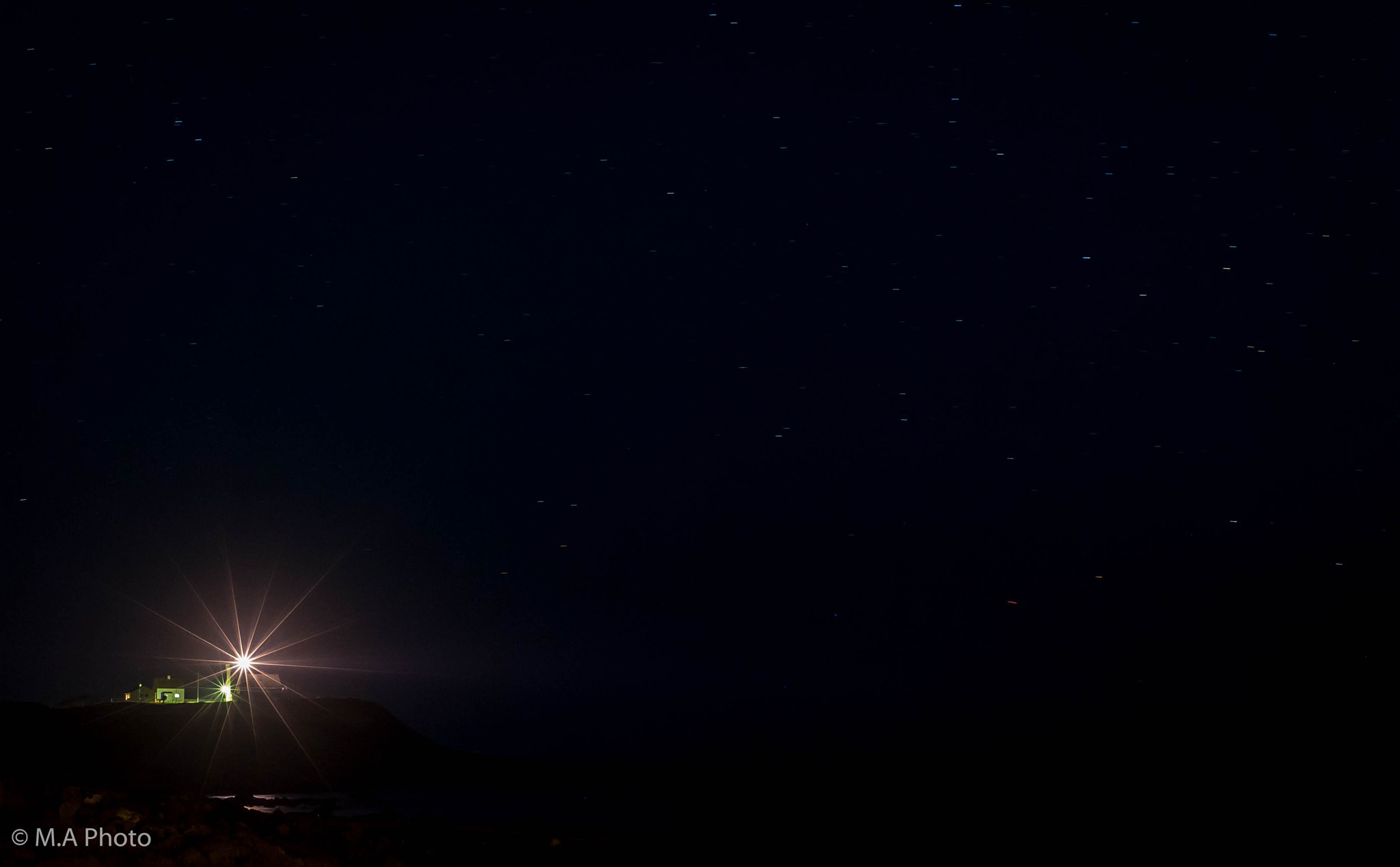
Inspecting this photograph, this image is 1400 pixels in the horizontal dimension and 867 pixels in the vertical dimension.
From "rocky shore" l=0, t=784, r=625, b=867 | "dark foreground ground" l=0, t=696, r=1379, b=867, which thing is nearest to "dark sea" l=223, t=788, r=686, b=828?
"dark foreground ground" l=0, t=696, r=1379, b=867

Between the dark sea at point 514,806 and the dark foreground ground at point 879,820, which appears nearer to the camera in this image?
the dark foreground ground at point 879,820

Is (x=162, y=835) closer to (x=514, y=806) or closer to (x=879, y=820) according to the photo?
(x=879, y=820)

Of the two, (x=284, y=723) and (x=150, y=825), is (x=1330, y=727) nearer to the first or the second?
(x=150, y=825)

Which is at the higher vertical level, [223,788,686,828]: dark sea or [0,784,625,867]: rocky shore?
[0,784,625,867]: rocky shore

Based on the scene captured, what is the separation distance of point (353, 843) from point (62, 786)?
419 centimetres

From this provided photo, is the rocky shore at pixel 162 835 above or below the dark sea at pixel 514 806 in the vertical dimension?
above

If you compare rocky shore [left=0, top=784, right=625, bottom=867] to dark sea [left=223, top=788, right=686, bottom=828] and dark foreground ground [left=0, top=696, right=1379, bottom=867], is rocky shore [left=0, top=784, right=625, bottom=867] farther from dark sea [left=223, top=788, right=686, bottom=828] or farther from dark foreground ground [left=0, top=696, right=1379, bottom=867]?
dark sea [left=223, top=788, right=686, bottom=828]

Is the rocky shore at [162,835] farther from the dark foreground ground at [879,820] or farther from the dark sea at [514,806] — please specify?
Answer: the dark sea at [514,806]

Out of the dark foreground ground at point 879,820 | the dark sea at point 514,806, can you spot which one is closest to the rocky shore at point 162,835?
the dark foreground ground at point 879,820

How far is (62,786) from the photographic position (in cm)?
892

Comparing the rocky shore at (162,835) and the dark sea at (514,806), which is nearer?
the rocky shore at (162,835)

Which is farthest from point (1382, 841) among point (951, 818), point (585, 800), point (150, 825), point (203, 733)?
point (203, 733)

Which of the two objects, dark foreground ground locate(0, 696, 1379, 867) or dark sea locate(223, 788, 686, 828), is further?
dark sea locate(223, 788, 686, 828)

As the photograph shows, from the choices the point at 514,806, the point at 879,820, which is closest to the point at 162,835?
the point at 879,820
